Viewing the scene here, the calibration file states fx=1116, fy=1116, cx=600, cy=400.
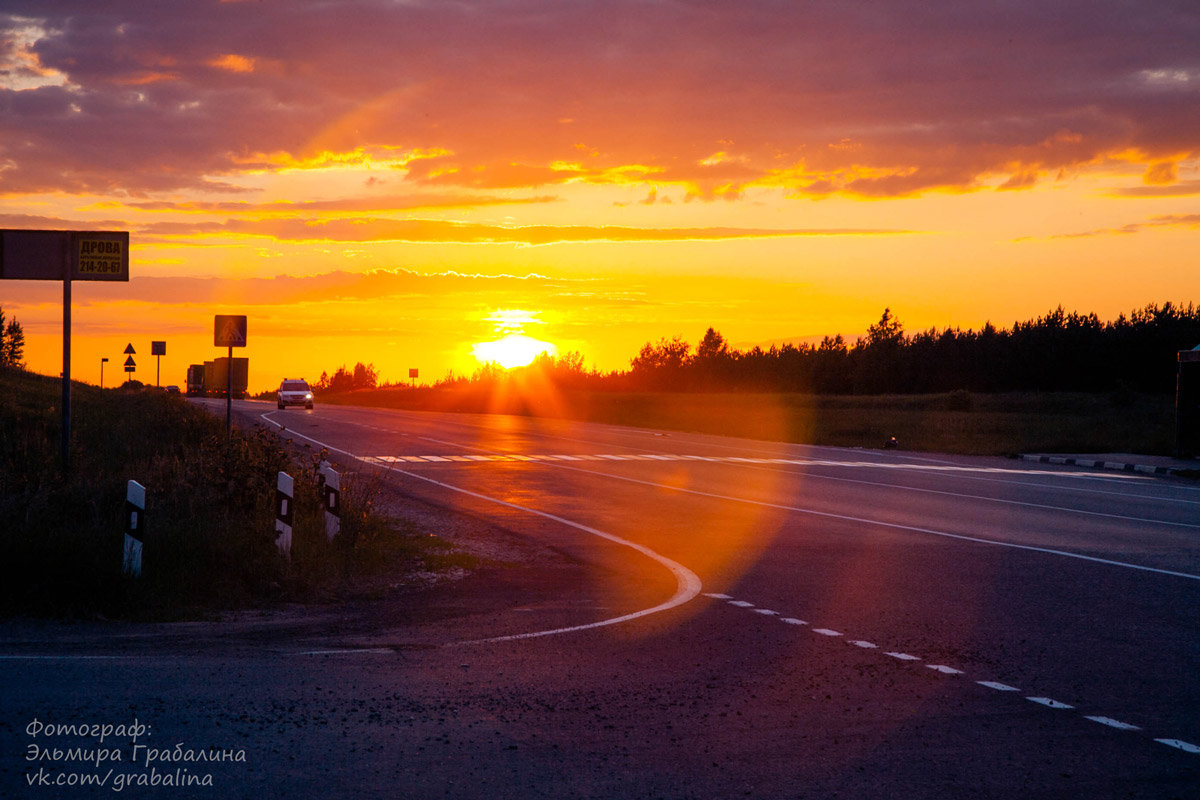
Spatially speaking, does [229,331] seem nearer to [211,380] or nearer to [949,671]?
[949,671]

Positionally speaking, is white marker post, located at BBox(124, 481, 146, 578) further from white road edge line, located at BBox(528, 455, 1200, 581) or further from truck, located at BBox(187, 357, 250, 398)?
truck, located at BBox(187, 357, 250, 398)

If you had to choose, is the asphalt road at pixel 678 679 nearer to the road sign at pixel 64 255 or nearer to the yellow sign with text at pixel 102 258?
the yellow sign with text at pixel 102 258

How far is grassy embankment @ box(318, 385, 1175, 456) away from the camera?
3966 cm

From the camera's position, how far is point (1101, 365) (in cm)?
8531

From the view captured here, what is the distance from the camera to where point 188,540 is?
996cm

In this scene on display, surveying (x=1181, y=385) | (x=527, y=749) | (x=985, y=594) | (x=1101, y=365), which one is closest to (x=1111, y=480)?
(x=1181, y=385)

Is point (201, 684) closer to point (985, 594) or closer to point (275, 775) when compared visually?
point (275, 775)

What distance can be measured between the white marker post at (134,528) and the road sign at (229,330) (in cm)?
1255

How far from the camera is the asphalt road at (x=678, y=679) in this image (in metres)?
5.01

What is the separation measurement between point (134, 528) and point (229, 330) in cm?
1316

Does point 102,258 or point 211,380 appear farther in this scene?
point 211,380

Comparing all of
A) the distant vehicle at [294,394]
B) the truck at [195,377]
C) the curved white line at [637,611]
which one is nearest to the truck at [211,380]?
the truck at [195,377]

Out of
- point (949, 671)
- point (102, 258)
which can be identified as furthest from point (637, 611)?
point (102, 258)

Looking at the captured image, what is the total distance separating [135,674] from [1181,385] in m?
31.5
